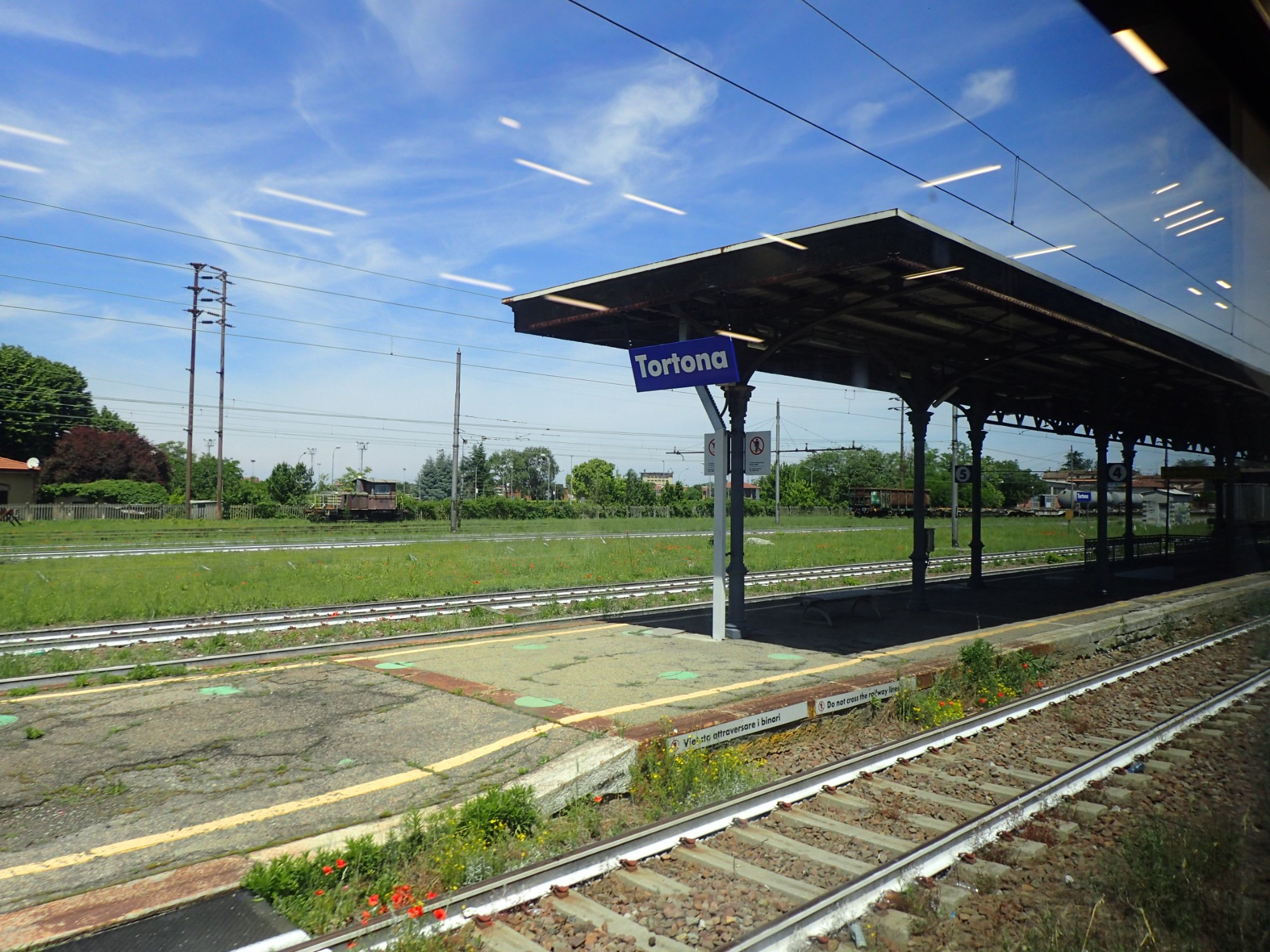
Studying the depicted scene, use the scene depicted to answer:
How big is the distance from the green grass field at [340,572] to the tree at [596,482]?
42.2m

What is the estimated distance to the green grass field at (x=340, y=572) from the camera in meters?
14.8

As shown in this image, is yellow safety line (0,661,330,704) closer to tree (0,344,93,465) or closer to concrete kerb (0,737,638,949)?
concrete kerb (0,737,638,949)

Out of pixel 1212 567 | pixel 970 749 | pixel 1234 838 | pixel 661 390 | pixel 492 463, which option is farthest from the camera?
pixel 492 463

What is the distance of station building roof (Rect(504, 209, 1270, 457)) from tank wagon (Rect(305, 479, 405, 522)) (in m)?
40.6

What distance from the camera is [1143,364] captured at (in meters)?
14.9

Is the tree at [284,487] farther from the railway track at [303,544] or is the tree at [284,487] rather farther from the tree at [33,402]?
the railway track at [303,544]

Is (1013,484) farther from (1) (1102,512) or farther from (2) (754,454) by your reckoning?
(2) (754,454)

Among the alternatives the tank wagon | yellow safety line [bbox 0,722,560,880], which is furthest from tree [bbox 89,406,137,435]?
yellow safety line [bbox 0,722,560,880]

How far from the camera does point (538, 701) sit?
7305mm

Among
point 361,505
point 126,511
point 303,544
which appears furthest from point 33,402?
point 303,544

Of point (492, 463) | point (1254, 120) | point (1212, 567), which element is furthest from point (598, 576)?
point (492, 463)

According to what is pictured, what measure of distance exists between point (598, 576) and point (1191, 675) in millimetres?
13694

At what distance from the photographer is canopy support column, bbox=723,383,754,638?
1097cm

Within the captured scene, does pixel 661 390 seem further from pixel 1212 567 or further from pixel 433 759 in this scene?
pixel 1212 567
